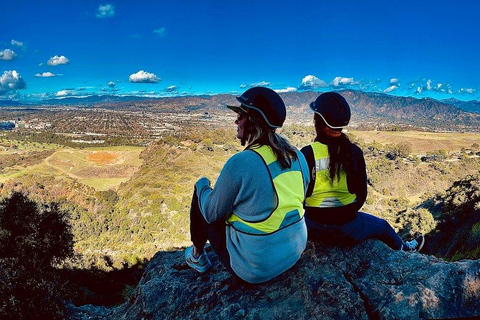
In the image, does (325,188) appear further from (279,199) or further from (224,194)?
(224,194)

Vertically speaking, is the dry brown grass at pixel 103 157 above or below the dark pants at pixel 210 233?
above

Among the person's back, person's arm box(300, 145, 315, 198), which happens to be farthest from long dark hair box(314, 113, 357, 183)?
person's arm box(300, 145, 315, 198)

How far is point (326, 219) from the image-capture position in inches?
160

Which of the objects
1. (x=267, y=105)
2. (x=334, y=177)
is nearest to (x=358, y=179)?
(x=334, y=177)

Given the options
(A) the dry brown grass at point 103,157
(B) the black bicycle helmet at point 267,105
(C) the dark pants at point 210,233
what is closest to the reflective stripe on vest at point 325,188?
(B) the black bicycle helmet at point 267,105

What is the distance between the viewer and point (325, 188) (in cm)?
387

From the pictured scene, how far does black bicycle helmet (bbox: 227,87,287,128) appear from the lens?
9.51ft

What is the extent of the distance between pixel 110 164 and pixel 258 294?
87756 millimetres

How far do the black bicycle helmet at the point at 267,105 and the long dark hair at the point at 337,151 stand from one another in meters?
1.08

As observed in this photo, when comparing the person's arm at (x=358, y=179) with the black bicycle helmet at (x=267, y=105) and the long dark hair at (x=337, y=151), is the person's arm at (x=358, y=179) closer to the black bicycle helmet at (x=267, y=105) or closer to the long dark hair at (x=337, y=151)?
the long dark hair at (x=337, y=151)

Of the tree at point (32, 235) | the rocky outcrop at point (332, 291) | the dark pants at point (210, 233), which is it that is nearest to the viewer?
the rocky outcrop at point (332, 291)

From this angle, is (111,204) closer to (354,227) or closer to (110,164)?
(110,164)

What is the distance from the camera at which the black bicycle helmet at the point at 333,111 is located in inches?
146

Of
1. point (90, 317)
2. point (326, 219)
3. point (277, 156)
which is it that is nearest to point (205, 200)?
point (277, 156)
